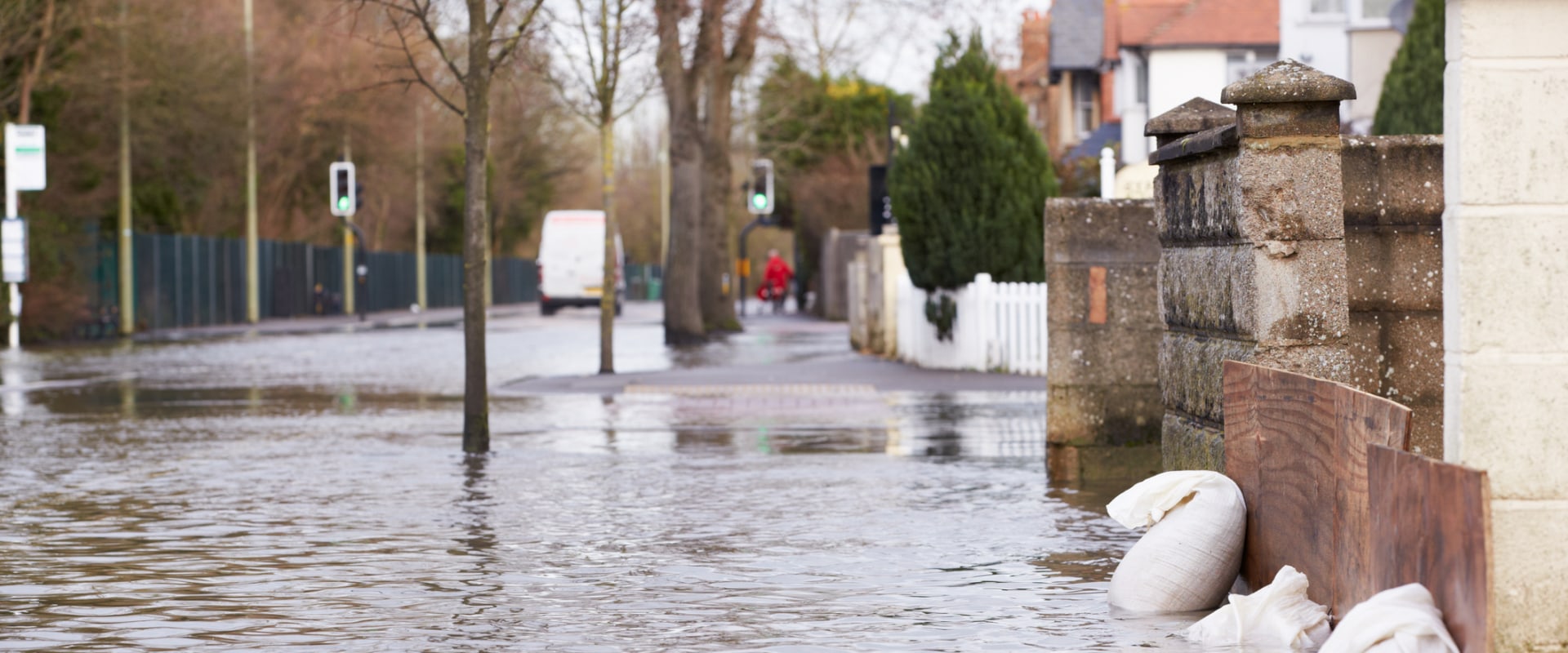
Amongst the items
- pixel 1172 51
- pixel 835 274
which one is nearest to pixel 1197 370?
pixel 835 274

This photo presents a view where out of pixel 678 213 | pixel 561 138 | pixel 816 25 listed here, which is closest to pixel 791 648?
pixel 678 213

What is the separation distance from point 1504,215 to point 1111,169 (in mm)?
11945

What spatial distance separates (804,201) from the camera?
63.6m

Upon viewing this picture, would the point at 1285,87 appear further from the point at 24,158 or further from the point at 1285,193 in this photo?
the point at 24,158

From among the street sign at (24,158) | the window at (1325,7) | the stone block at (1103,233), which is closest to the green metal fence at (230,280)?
the street sign at (24,158)

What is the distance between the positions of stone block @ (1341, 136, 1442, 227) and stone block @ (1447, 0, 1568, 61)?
348 cm

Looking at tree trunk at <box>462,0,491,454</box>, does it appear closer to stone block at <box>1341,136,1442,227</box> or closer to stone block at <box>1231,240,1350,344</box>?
stone block at <box>1341,136,1442,227</box>

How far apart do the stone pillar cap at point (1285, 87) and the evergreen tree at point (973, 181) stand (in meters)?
15.2

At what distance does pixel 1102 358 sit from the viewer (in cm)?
1441

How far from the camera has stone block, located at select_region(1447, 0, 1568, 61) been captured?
6438 millimetres

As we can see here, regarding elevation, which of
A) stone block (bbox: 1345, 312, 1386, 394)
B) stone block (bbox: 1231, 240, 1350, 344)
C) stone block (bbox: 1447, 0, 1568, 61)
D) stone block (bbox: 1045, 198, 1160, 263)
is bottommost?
stone block (bbox: 1345, 312, 1386, 394)

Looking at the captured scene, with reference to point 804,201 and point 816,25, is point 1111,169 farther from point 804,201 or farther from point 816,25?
point 804,201

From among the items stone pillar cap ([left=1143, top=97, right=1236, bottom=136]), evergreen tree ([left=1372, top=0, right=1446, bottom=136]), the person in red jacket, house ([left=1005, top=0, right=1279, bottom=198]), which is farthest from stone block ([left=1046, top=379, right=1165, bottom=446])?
the person in red jacket

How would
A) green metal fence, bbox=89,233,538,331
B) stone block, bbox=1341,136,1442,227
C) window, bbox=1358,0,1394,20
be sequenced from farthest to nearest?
green metal fence, bbox=89,233,538,331 → window, bbox=1358,0,1394,20 → stone block, bbox=1341,136,1442,227
